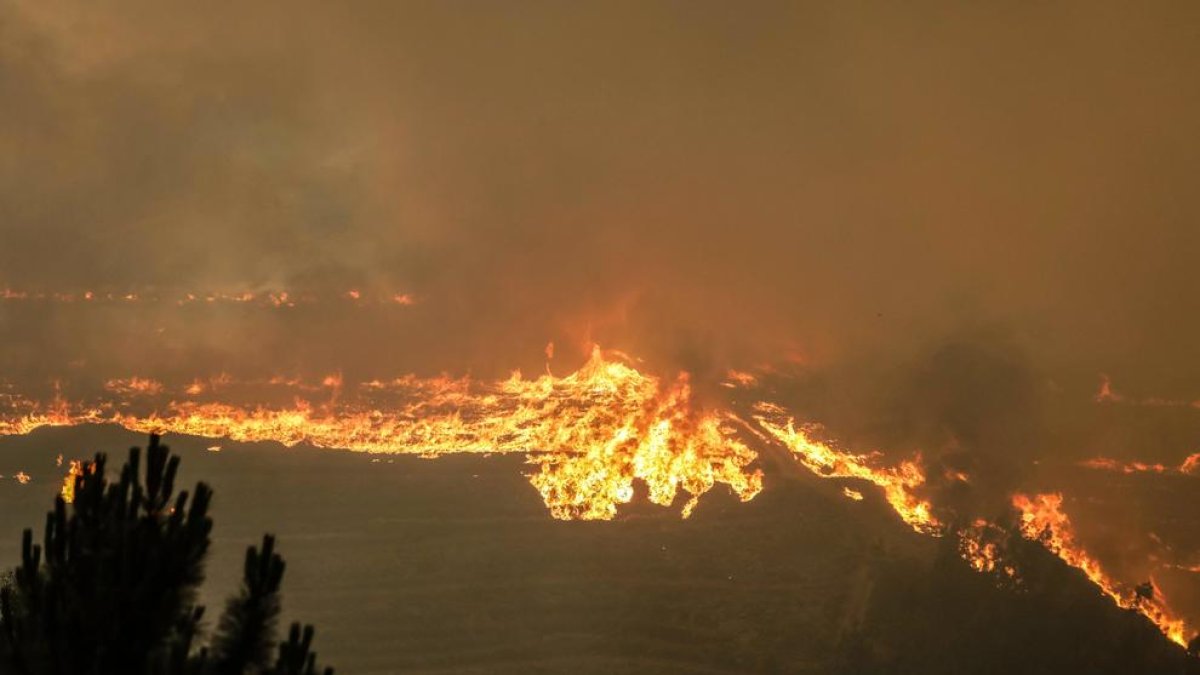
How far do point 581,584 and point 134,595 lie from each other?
164 ft

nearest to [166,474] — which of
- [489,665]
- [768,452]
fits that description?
[489,665]

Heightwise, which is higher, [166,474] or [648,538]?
[648,538]

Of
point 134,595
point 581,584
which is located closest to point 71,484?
point 134,595

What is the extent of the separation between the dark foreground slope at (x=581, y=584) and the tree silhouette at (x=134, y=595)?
41134 mm

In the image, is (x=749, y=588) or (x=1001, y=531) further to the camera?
(x=1001, y=531)

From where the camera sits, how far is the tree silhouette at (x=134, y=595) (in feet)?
25.4

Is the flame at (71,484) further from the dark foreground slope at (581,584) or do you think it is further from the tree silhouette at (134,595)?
the dark foreground slope at (581,584)

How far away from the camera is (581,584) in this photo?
5591 cm

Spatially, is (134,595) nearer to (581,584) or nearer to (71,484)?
(71,484)

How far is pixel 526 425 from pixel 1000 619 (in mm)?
38513

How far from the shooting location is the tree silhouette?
7.75m

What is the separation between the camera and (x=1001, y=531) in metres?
69.4

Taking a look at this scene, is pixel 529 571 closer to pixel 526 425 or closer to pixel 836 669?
pixel 526 425

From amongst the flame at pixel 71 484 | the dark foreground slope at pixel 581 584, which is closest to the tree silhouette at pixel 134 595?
the flame at pixel 71 484
